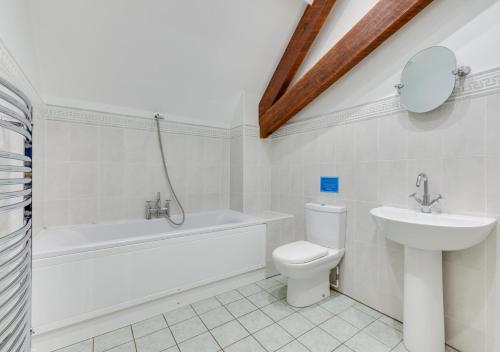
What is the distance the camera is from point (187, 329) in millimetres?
1629

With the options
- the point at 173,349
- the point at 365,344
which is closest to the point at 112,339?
the point at 173,349

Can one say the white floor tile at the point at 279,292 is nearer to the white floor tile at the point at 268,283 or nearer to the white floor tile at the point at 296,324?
the white floor tile at the point at 268,283

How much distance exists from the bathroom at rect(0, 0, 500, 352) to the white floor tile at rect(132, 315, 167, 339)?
0.7 inches

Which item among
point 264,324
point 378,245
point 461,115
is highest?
point 461,115

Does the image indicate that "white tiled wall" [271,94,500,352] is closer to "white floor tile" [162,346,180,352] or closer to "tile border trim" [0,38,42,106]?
"white floor tile" [162,346,180,352]

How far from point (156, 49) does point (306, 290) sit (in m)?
2.35

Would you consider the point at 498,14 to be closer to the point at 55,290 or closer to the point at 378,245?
the point at 378,245

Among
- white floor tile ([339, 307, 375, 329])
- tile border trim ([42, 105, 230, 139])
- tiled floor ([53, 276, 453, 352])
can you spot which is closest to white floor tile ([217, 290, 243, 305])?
tiled floor ([53, 276, 453, 352])

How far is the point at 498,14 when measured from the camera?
50.9 inches

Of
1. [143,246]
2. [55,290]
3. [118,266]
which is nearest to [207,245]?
[143,246]

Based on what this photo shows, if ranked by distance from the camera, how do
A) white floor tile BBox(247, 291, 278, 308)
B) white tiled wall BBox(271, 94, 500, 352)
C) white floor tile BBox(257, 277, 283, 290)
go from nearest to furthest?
white tiled wall BBox(271, 94, 500, 352) → white floor tile BBox(247, 291, 278, 308) → white floor tile BBox(257, 277, 283, 290)

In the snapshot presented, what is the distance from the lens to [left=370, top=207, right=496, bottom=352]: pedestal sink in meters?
1.25

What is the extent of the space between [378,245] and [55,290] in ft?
7.21

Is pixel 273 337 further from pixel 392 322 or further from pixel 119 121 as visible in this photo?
pixel 119 121
